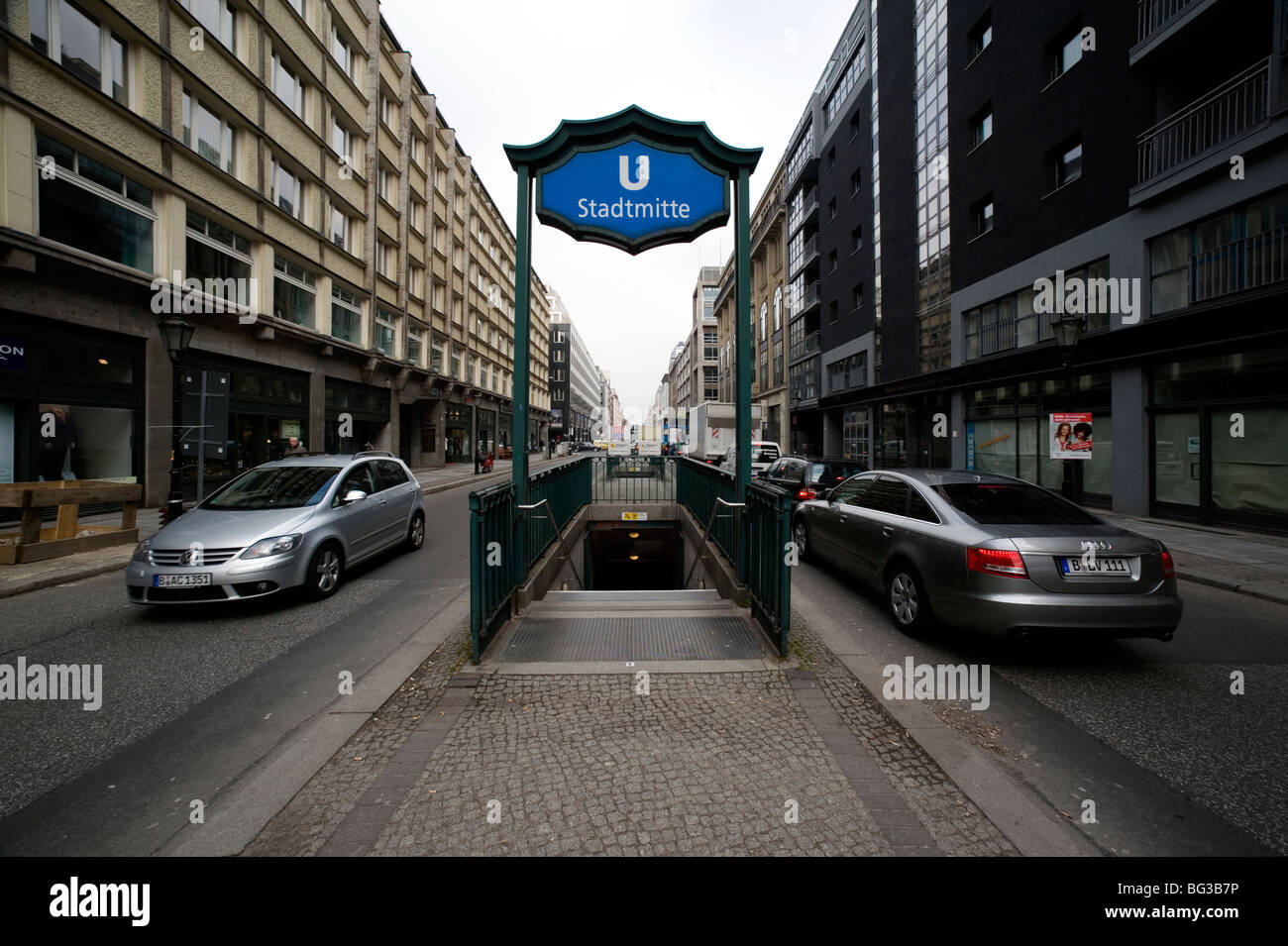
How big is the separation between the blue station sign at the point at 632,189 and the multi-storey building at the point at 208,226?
503cm

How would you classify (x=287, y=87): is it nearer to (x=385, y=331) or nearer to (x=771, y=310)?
(x=385, y=331)

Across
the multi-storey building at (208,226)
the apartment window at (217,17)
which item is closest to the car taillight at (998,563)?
the multi-storey building at (208,226)

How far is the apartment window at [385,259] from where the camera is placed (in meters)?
24.4

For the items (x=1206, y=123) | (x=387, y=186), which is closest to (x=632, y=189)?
(x=1206, y=123)

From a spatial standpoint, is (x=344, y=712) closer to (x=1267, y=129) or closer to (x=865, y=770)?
(x=865, y=770)

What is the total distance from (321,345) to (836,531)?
65.6 ft

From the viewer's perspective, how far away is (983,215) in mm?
18453

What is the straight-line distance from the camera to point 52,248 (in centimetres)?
1023

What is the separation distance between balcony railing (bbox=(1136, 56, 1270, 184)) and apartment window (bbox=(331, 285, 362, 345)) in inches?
1002


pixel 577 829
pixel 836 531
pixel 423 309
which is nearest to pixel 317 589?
pixel 577 829

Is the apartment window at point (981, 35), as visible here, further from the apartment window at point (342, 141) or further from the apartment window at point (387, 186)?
the apartment window at point (387, 186)

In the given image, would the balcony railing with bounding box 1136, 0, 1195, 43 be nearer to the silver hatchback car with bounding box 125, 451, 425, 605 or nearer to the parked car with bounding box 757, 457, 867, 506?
the parked car with bounding box 757, 457, 867, 506

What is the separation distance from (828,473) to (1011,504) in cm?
632
